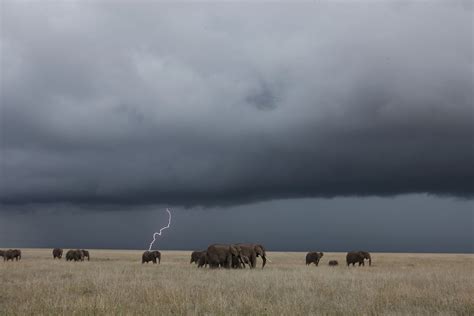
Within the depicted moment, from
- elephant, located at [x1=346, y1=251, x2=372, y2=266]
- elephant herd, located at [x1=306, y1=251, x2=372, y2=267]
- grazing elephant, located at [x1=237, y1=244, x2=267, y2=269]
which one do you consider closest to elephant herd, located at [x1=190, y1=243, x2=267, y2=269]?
grazing elephant, located at [x1=237, y1=244, x2=267, y2=269]

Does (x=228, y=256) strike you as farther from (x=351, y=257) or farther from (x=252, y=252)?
(x=351, y=257)

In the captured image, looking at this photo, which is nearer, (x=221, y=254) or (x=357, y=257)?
(x=221, y=254)

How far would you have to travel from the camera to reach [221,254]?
107ft

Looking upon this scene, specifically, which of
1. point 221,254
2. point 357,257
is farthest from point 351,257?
point 221,254

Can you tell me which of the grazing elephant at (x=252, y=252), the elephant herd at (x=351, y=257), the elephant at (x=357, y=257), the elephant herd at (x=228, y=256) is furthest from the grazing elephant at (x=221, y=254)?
the elephant at (x=357, y=257)

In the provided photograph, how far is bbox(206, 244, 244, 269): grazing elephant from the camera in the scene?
106 feet

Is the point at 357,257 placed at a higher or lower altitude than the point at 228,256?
lower

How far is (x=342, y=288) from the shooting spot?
18.0 m

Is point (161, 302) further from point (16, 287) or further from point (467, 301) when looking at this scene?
point (467, 301)

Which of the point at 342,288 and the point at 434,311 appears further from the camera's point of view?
the point at 342,288

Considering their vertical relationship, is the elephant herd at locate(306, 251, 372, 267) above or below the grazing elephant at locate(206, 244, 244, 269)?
below

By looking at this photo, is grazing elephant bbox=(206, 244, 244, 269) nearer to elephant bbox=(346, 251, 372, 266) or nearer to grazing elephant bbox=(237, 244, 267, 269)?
grazing elephant bbox=(237, 244, 267, 269)

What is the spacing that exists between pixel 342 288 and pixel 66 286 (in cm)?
973

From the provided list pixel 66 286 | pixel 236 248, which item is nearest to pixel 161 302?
pixel 66 286
